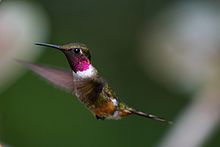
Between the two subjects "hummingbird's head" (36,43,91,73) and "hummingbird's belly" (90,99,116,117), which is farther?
"hummingbird's belly" (90,99,116,117)

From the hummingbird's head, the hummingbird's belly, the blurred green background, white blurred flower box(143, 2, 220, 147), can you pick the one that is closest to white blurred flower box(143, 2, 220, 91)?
white blurred flower box(143, 2, 220, 147)

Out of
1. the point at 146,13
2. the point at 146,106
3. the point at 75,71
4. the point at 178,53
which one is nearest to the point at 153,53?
the point at 178,53

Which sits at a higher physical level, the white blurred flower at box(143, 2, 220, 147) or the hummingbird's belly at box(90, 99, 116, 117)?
the hummingbird's belly at box(90, 99, 116, 117)

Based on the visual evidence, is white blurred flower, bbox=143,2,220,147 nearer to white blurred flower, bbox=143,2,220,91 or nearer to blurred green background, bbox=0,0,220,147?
white blurred flower, bbox=143,2,220,91

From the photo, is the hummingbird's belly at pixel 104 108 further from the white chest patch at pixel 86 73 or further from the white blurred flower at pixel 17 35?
the white blurred flower at pixel 17 35

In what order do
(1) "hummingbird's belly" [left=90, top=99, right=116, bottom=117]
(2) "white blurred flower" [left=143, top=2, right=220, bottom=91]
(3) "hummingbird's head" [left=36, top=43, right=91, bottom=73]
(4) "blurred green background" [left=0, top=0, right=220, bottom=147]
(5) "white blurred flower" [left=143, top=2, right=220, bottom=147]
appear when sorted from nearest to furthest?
1. (3) "hummingbird's head" [left=36, top=43, right=91, bottom=73]
2. (1) "hummingbird's belly" [left=90, top=99, right=116, bottom=117]
3. (5) "white blurred flower" [left=143, top=2, right=220, bottom=147]
4. (2) "white blurred flower" [left=143, top=2, right=220, bottom=91]
5. (4) "blurred green background" [left=0, top=0, right=220, bottom=147]

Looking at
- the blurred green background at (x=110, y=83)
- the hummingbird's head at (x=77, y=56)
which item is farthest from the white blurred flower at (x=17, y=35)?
the hummingbird's head at (x=77, y=56)

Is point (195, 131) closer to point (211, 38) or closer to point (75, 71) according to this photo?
point (211, 38)

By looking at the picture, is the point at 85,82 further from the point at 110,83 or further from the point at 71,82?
the point at 110,83
